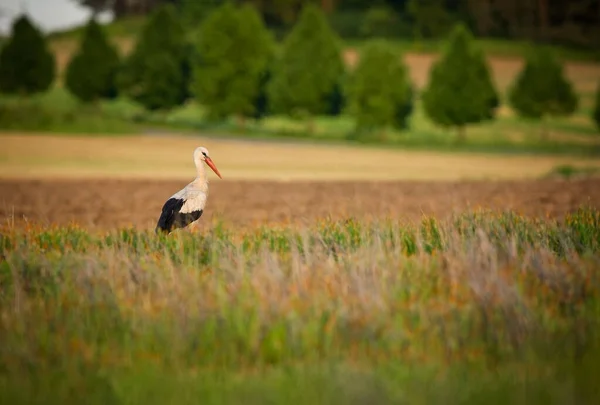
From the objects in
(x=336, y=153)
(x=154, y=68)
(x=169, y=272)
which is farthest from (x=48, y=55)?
(x=169, y=272)

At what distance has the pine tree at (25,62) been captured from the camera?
80125mm

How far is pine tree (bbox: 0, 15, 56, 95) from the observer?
263 ft

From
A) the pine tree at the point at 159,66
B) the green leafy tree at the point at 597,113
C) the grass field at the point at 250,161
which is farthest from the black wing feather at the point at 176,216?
the pine tree at the point at 159,66

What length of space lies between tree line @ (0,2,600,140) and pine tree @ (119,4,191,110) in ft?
0.29

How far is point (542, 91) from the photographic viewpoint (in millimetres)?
68875

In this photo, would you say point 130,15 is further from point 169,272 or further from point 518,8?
point 169,272

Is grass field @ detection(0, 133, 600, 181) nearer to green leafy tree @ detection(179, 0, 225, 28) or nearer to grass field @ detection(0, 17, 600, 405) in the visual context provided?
grass field @ detection(0, 17, 600, 405)

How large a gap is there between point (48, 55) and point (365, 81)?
107ft

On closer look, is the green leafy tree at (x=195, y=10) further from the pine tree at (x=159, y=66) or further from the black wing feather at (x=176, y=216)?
the black wing feather at (x=176, y=216)

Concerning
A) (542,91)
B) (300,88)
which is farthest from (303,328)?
(542,91)

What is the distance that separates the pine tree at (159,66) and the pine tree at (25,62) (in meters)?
7.82

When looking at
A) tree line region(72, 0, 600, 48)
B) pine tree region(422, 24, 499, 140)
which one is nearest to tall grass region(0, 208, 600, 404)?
pine tree region(422, 24, 499, 140)

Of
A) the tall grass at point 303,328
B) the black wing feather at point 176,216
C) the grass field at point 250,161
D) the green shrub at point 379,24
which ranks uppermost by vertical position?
the green shrub at point 379,24

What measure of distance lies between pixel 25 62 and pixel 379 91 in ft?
112
